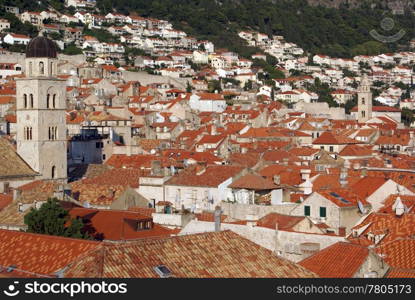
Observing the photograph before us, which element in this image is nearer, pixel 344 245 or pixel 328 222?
pixel 344 245

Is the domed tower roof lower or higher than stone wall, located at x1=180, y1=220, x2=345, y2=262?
higher

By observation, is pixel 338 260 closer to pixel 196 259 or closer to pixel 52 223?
pixel 196 259

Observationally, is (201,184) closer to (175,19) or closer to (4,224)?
(4,224)

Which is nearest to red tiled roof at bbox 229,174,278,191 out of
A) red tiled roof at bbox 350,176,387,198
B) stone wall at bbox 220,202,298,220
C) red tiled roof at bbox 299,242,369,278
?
stone wall at bbox 220,202,298,220

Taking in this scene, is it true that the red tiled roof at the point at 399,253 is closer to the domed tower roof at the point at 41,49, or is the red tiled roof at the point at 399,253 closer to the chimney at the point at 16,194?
the chimney at the point at 16,194

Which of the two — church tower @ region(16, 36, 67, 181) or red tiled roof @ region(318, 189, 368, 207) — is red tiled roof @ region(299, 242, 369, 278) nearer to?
red tiled roof @ region(318, 189, 368, 207)

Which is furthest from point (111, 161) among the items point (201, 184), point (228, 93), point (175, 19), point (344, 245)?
point (175, 19)

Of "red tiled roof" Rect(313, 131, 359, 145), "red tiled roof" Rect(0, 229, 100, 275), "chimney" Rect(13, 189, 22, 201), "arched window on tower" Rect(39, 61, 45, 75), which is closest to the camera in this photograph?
"red tiled roof" Rect(0, 229, 100, 275)
